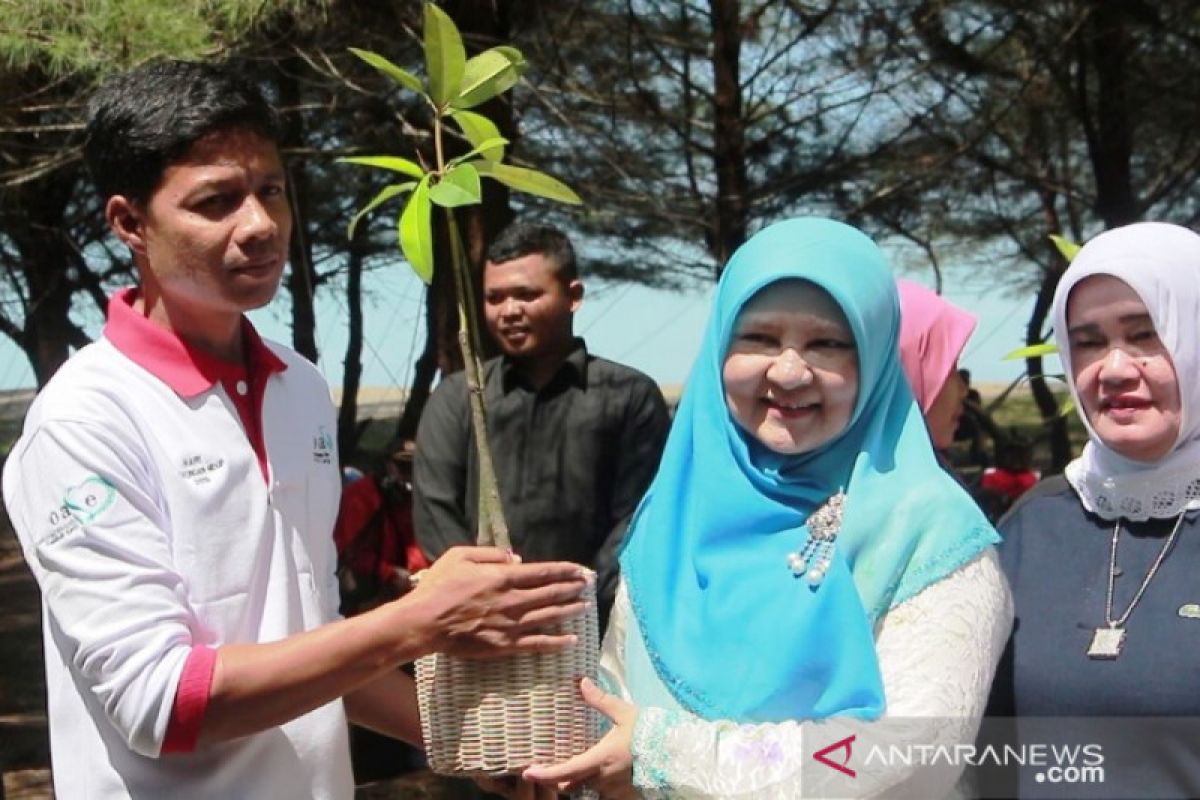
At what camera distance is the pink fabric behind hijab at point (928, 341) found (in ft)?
7.93

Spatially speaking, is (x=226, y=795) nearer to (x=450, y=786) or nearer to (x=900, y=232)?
(x=450, y=786)

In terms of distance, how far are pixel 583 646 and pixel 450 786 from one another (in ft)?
9.86

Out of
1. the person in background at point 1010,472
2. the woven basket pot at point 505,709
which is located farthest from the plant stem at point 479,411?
the person in background at point 1010,472

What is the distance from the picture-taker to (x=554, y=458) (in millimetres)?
3770

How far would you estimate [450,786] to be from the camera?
452 centimetres

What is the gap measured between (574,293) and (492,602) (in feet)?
7.72

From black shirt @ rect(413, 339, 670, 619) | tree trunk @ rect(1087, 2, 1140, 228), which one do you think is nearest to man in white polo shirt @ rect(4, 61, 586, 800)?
black shirt @ rect(413, 339, 670, 619)

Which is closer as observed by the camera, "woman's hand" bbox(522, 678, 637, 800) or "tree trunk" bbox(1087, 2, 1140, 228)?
"woman's hand" bbox(522, 678, 637, 800)

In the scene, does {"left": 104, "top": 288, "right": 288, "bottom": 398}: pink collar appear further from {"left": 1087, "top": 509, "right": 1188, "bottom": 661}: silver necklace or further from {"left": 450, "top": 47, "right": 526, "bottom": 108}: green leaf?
{"left": 1087, "top": 509, "right": 1188, "bottom": 661}: silver necklace

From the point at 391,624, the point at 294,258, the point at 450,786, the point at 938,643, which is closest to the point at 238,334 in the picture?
the point at 391,624

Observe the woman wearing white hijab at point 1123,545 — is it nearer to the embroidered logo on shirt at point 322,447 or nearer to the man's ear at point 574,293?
the embroidered logo on shirt at point 322,447

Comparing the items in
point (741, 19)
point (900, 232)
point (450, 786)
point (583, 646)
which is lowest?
point (450, 786)

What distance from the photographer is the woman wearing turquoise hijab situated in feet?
5.25

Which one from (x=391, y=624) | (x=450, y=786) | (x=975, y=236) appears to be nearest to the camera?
(x=391, y=624)
